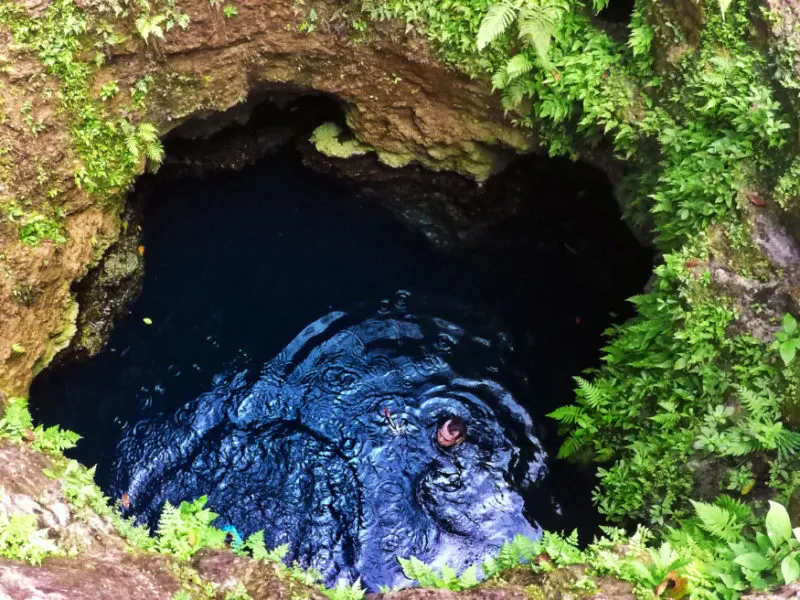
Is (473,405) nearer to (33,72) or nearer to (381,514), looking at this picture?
(381,514)

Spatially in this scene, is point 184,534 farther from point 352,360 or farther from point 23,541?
point 352,360

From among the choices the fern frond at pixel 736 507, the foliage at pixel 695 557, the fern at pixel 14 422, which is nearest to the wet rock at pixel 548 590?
the foliage at pixel 695 557

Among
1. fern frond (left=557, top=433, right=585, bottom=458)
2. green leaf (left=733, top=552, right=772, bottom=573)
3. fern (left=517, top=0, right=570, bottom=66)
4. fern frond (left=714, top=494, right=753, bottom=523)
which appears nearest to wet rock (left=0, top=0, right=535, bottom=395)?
fern (left=517, top=0, right=570, bottom=66)

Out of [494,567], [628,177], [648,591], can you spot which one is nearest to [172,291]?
[494,567]

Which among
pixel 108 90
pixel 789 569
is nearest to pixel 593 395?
pixel 789 569

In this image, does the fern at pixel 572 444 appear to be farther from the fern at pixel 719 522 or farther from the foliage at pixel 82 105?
the foliage at pixel 82 105

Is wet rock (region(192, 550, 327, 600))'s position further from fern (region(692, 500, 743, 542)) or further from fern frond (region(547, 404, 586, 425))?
fern frond (region(547, 404, 586, 425))
